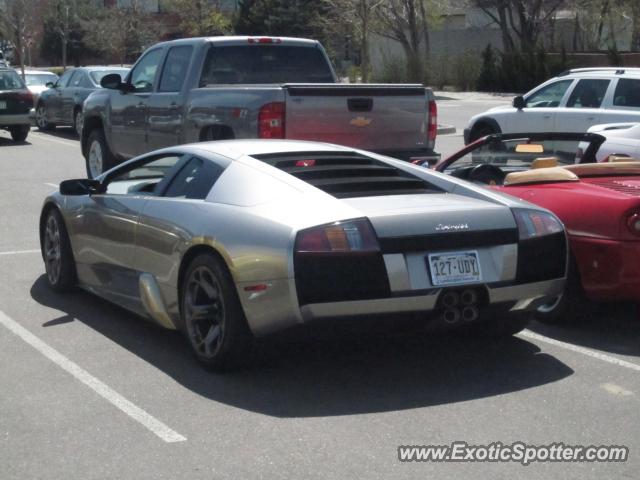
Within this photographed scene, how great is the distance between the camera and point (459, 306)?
604 centimetres

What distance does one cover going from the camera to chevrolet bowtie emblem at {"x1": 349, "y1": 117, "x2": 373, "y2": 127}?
36.5 ft

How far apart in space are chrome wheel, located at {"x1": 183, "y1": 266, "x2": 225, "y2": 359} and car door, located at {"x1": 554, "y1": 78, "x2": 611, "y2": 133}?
10363mm

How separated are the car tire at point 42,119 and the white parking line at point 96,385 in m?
20.0

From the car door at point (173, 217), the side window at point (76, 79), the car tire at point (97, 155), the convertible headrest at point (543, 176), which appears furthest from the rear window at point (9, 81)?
the convertible headrest at point (543, 176)

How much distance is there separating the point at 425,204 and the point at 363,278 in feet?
2.33

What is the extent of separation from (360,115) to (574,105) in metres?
6.11

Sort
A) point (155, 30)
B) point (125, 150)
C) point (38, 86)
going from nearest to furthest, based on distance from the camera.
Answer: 1. point (125, 150)
2. point (38, 86)
3. point (155, 30)

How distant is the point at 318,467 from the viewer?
191 inches

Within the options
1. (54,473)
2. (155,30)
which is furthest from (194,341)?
(155,30)

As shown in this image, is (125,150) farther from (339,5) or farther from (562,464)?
(339,5)

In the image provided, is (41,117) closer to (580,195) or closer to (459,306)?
(580,195)

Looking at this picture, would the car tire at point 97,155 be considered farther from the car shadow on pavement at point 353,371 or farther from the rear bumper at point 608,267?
the rear bumper at point 608,267

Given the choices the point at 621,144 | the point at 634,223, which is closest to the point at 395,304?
the point at 634,223

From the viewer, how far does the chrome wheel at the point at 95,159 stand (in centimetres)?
1535
